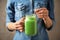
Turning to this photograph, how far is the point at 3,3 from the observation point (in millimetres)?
924

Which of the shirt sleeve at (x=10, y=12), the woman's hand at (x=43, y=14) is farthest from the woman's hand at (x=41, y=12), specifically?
the shirt sleeve at (x=10, y=12)

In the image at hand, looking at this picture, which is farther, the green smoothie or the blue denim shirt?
the blue denim shirt

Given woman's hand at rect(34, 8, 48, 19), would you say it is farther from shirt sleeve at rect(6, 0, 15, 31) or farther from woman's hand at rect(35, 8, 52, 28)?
shirt sleeve at rect(6, 0, 15, 31)

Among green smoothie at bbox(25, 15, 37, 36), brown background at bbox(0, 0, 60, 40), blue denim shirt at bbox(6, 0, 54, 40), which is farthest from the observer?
brown background at bbox(0, 0, 60, 40)

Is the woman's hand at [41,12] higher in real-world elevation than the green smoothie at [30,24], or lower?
higher

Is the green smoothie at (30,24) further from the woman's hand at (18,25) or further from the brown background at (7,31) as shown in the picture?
the brown background at (7,31)

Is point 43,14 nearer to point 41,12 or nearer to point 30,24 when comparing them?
point 41,12

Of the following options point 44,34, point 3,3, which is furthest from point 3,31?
point 44,34

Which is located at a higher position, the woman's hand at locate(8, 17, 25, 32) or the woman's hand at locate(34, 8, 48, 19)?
the woman's hand at locate(34, 8, 48, 19)

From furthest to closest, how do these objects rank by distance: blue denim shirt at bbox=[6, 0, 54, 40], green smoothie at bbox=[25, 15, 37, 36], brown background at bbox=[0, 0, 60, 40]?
1. brown background at bbox=[0, 0, 60, 40]
2. blue denim shirt at bbox=[6, 0, 54, 40]
3. green smoothie at bbox=[25, 15, 37, 36]

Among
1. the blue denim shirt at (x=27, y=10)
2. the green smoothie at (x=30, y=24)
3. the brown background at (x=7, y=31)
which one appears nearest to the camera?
the green smoothie at (x=30, y=24)

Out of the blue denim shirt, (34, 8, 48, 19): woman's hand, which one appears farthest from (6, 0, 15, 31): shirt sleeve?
(34, 8, 48, 19): woman's hand

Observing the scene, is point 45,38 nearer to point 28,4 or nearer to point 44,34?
point 44,34

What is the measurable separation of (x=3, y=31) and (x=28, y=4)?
30 centimetres
